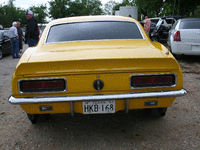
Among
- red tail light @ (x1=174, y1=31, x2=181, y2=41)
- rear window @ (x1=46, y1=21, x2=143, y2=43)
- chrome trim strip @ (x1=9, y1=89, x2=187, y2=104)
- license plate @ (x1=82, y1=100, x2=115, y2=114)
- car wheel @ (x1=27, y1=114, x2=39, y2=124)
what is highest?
rear window @ (x1=46, y1=21, x2=143, y2=43)

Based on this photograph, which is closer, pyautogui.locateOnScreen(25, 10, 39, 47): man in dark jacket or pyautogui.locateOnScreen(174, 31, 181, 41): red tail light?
pyautogui.locateOnScreen(25, 10, 39, 47): man in dark jacket

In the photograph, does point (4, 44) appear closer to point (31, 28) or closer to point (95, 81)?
point (31, 28)

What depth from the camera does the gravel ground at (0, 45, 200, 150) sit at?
2.70 m

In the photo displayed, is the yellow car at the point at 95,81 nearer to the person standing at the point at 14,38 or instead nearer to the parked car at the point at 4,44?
the person standing at the point at 14,38

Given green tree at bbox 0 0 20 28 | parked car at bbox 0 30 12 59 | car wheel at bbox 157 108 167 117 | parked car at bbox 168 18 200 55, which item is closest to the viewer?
car wheel at bbox 157 108 167 117

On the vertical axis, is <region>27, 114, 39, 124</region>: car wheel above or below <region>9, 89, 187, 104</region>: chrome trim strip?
below

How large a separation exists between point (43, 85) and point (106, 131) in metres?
1.12

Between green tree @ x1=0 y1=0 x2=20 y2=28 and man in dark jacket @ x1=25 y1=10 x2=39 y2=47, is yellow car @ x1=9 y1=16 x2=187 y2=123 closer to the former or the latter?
man in dark jacket @ x1=25 y1=10 x2=39 y2=47

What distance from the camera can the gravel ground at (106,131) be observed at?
270 centimetres

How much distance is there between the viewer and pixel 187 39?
304 inches

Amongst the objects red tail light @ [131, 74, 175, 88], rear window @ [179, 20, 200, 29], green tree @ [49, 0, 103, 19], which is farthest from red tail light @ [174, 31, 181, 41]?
green tree @ [49, 0, 103, 19]

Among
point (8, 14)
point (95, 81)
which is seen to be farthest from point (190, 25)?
point (8, 14)

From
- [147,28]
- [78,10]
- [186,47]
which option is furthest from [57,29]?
[78,10]

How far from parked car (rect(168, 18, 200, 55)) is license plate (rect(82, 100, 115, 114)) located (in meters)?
6.03
